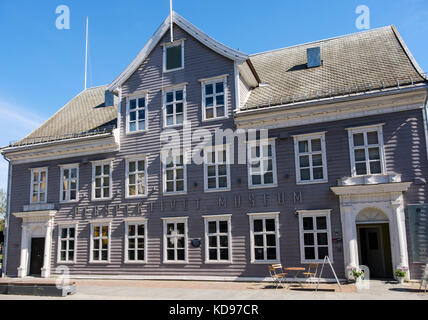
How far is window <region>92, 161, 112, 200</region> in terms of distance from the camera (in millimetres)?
22688

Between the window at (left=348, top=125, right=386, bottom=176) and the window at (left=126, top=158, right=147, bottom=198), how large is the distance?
10.8m

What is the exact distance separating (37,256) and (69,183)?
485 centimetres

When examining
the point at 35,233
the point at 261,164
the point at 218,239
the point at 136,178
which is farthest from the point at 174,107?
the point at 35,233

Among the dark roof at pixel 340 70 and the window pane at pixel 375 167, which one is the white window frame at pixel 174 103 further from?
the window pane at pixel 375 167

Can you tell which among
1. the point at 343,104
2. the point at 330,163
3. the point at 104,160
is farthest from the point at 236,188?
the point at 104,160

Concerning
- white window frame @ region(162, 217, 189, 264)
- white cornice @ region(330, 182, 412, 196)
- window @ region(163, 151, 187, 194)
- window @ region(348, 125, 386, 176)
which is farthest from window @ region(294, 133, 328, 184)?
white window frame @ region(162, 217, 189, 264)

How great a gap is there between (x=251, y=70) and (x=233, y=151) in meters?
4.94

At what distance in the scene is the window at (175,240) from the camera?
20188 mm

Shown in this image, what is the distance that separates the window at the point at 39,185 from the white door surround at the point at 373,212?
17.2 metres

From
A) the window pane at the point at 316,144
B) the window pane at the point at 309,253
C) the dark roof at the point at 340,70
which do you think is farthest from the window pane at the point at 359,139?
the window pane at the point at 309,253
